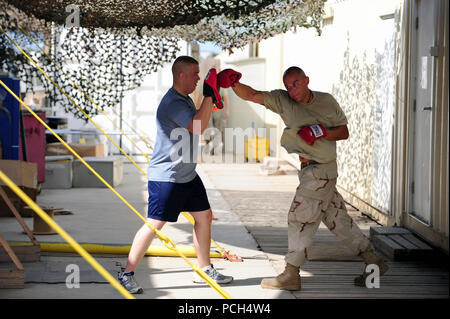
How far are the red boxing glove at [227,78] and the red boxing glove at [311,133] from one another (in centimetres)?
55

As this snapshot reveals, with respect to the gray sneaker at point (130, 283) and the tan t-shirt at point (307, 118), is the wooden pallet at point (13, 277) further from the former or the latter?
the tan t-shirt at point (307, 118)

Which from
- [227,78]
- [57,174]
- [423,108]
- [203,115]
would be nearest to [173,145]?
[203,115]

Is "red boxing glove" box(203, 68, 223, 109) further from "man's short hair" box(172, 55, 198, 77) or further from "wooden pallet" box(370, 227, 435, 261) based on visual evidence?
"wooden pallet" box(370, 227, 435, 261)

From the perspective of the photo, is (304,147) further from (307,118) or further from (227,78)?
(227,78)

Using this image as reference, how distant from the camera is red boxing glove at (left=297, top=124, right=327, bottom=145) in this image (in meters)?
4.36

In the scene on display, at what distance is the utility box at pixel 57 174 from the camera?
9.98 m

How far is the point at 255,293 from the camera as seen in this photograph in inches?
177

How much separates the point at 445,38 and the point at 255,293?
2.44 meters

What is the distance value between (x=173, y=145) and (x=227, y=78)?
0.57 m

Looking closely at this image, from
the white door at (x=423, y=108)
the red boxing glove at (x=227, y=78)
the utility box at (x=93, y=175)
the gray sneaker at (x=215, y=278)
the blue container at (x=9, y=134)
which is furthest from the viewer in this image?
the utility box at (x=93, y=175)

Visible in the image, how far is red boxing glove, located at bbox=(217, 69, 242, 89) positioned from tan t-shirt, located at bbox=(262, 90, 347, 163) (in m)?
0.22

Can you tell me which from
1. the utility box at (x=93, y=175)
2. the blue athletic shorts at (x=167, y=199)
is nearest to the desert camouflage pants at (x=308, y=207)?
the blue athletic shorts at (x=167, y=199)

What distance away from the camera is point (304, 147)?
4.50 meters
